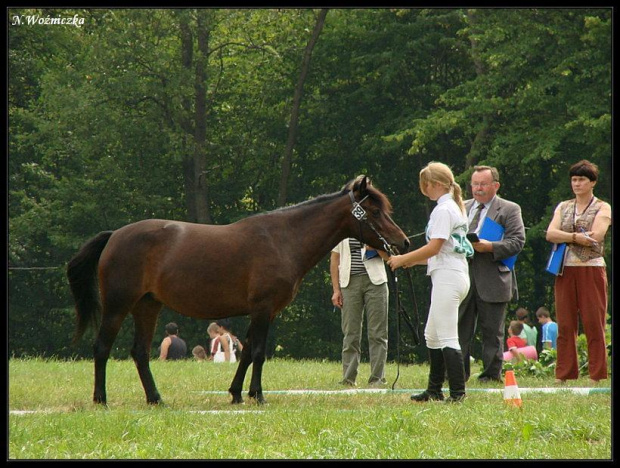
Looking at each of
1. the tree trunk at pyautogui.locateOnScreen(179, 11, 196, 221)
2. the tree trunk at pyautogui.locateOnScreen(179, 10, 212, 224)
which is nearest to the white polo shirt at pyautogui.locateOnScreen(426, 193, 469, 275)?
the tree trunk at pyautogui.locateOnScreen(179, 10, 212, 224)

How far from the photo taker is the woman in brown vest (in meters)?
10.1

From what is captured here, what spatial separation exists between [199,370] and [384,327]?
378 centimetres

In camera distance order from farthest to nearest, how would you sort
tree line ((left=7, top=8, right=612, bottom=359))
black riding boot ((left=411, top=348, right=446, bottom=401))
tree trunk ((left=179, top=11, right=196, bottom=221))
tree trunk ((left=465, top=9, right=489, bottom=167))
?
tree trunk ((left=179, top=11, right=196, bottom=221)) → tree line ((left=7, top=8, right=612, bottom=359)) → tree trunk ((left=465, top=9, right=489, bottom=167)) → black riding boot ((left=411, top=348, right=446, bottom=401))

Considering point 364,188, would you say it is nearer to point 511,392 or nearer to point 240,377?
point 240,377

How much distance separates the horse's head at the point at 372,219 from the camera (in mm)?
9219

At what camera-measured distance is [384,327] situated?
37.8 feet

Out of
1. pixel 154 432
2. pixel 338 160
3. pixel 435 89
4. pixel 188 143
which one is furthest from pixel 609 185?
pixel 154 432

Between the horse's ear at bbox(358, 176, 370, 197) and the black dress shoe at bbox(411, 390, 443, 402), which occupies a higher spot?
the horse's ear at bbox(358, 176, 370, 197)

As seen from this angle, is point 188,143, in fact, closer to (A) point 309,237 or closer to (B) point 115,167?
(B) point 115,167

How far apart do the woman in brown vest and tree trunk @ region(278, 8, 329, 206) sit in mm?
20986

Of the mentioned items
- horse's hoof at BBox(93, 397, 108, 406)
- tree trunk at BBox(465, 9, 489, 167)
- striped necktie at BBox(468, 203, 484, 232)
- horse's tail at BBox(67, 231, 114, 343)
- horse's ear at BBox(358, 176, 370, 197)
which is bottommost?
horse's hoof at BBox(93, 397, 108, 406)

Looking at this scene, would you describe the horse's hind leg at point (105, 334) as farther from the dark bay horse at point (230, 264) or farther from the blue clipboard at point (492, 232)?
the blue clipboard at point (492, 232)

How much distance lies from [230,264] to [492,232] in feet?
11.6

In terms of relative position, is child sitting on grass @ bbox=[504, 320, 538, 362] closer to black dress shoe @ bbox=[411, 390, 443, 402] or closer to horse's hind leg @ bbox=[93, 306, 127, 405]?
black dress shoe @ bbox=[411, 390, 443, 402]
